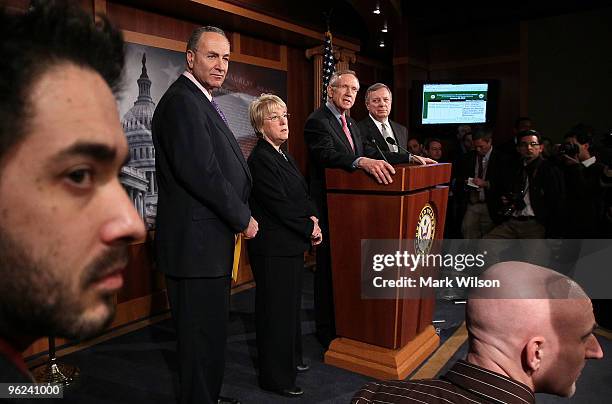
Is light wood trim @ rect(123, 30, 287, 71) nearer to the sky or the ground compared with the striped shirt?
nearer to the sky

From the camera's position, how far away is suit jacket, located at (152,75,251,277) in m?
1.87

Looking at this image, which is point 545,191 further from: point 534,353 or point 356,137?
point 534,353

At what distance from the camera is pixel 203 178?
1.87m

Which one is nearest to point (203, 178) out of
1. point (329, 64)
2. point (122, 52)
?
point (122, 52)

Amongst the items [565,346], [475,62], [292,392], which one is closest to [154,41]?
[292,392]

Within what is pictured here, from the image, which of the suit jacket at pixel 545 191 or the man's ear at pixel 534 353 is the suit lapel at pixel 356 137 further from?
the man's ear at pixel 534 353

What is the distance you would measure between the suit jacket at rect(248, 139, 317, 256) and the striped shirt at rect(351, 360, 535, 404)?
1.51 meters

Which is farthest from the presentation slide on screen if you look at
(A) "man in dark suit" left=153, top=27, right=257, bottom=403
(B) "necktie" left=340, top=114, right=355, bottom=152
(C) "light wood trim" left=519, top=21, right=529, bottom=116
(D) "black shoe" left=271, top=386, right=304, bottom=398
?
(A) "man in dark suit" left=153, top=27, right=257, bottom=403

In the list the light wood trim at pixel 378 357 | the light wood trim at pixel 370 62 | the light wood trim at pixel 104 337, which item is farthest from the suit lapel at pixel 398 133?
the light wood trim at pixel 370 62

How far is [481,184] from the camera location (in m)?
4.45

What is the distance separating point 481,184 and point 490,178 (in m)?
0.11

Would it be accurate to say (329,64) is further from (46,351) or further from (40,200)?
(40,200)

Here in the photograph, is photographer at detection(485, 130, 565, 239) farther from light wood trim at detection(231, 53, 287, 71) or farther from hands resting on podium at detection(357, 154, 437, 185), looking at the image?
light wood trim at detection(231, 53, 287, 71)

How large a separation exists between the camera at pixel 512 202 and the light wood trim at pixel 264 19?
7.95 ft
